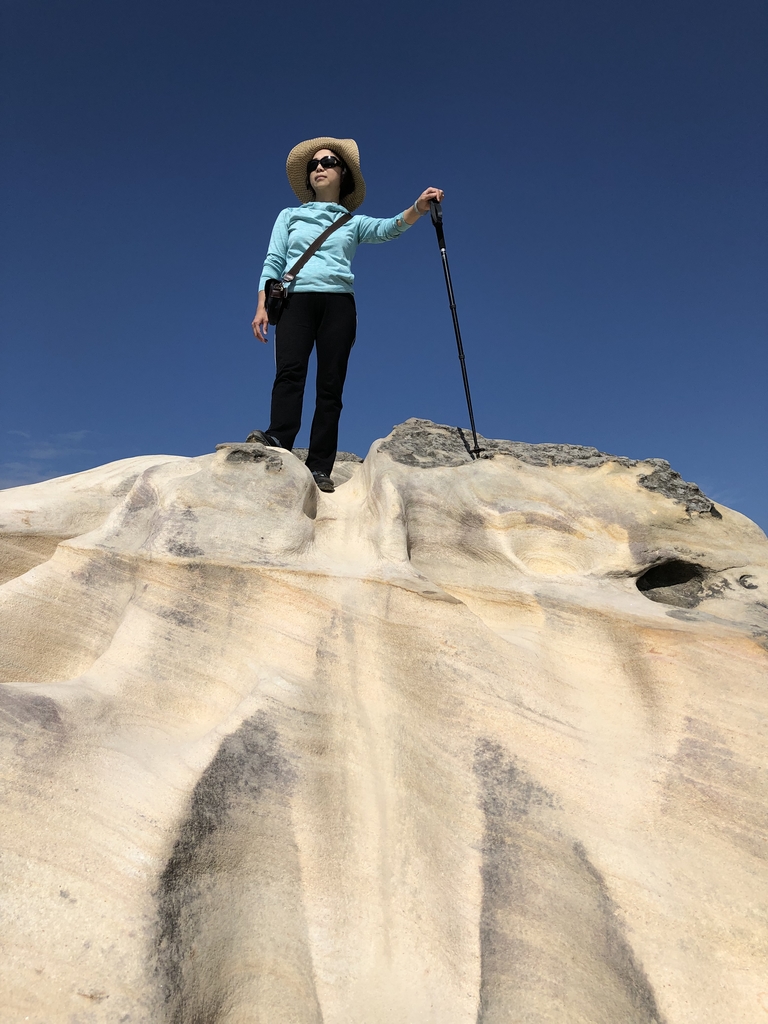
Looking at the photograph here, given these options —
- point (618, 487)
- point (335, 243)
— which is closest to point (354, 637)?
point (618, 487)

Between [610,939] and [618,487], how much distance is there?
106 inches

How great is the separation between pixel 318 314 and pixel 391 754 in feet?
11.1

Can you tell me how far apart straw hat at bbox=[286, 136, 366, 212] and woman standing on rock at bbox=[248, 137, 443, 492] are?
189 millimetres

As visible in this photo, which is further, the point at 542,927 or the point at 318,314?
the point at 318,314

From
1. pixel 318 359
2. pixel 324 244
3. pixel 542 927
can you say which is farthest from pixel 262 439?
pixel 542 927

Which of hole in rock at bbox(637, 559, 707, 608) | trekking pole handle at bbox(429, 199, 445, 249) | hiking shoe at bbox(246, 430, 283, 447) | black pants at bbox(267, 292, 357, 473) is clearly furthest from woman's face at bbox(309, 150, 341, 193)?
hole in rock at bbox(637, 559, 707, 608)

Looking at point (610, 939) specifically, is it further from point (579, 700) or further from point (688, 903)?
point (579, 700)

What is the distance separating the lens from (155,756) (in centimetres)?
270

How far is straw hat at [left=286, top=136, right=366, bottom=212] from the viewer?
550 cm

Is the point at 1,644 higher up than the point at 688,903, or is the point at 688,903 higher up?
the point at 1,644

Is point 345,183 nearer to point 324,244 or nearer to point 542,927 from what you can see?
point 324,244

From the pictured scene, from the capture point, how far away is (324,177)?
5430 mm

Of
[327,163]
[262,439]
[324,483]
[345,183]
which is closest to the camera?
[262,439]

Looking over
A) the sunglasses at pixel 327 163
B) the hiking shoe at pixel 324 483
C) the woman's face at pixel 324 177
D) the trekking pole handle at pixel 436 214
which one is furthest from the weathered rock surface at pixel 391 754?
the sunglasses at pixel 327 163
